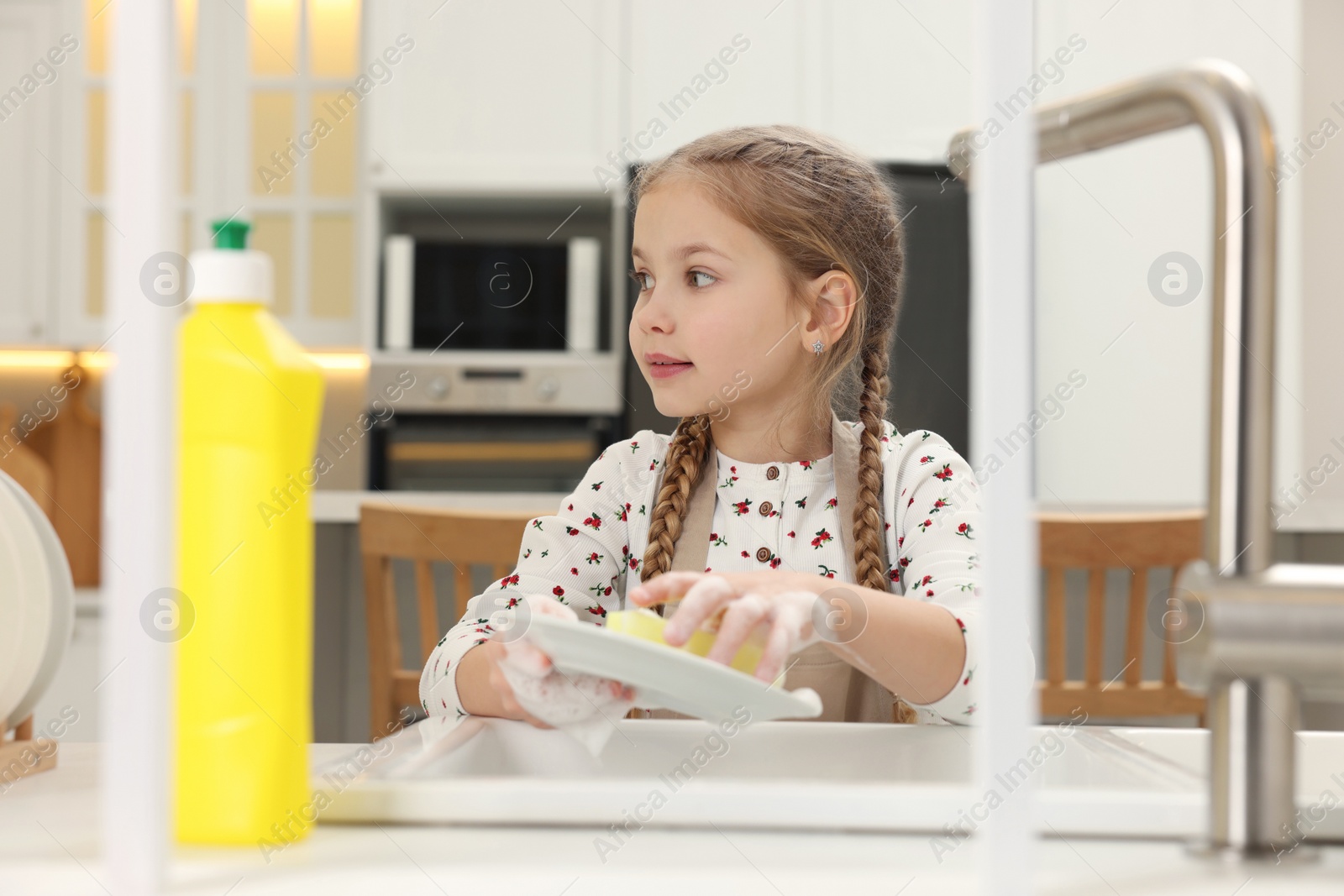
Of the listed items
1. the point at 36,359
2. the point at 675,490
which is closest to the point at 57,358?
the point at 36,359

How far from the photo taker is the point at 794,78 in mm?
2816

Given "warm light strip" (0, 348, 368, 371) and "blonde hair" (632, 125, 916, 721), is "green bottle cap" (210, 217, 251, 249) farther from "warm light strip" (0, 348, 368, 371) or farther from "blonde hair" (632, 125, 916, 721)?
"warm light strip" (0, 348, 368, 371)

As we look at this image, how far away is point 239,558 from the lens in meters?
0.33

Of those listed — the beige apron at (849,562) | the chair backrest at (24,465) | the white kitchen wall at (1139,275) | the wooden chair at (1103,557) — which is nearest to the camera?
the beige apron at (849,562)

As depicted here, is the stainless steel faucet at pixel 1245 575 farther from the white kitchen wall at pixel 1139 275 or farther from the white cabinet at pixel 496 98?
the white cabinet at pixel 496 98

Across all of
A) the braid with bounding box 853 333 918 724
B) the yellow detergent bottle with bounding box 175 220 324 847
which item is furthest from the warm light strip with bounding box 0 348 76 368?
the yellow detergent bottle with bounding box 175 220 324 847

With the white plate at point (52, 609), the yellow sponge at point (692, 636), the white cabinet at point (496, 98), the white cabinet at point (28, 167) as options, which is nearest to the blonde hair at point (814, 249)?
the yellow sponge at point (692, 636)

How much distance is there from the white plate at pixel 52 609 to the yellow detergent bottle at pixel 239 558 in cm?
21

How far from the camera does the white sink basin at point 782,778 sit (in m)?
0.39

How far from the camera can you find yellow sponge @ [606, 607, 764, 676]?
541mm

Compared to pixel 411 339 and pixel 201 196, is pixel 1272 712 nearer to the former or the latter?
pixel 411 339

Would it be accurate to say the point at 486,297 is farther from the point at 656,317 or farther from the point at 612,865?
the point at 612,865

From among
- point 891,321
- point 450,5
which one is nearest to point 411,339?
point 450,5

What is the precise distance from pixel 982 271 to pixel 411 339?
102 inches
